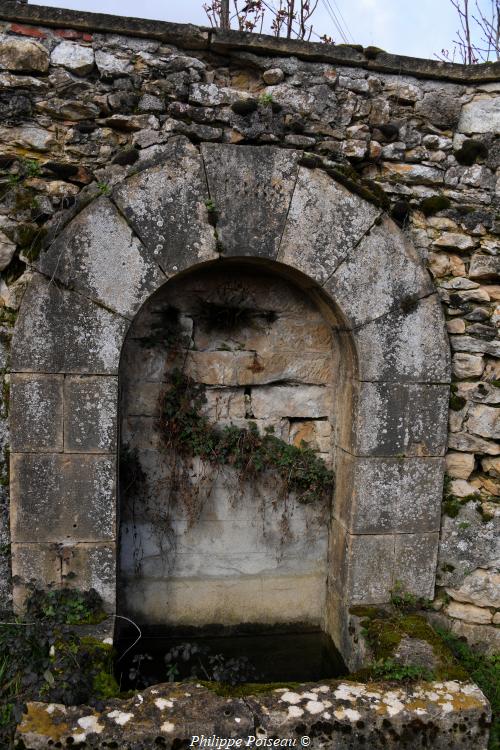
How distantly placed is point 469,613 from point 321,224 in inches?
99.5

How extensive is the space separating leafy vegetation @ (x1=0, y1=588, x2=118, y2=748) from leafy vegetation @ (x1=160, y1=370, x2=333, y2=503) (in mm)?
1032

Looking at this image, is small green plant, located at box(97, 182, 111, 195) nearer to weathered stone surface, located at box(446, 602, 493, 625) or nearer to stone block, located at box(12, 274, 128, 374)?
stone block, located at box(12, 274, 128, 374)

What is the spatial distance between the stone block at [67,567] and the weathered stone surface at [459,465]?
2.04 metres

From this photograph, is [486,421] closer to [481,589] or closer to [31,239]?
[481,589]

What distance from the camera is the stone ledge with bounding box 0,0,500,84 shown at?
9.45ft

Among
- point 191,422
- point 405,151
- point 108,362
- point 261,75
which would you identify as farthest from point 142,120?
point 191,422

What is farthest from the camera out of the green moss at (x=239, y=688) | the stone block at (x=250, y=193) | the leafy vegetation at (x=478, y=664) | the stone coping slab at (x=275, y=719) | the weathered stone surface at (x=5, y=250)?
the leafy vegetation at (x=478, y=664)

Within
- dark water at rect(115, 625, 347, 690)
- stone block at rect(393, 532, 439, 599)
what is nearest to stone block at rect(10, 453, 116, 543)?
dark water at rect(115, 625, 347, 690)

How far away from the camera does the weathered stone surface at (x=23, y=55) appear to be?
287 cm

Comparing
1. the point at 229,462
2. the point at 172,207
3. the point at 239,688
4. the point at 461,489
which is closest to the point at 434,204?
the point at 172,207

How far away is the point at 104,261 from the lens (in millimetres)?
2938

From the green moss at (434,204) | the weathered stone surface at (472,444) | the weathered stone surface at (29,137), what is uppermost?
the weathered stone surface at (29,137)

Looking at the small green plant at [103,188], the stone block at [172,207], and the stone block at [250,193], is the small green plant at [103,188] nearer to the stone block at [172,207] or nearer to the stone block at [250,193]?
the stone block at [172,207]

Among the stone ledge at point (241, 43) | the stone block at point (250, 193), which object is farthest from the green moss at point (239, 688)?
the stone ledge at point (241, 43)
